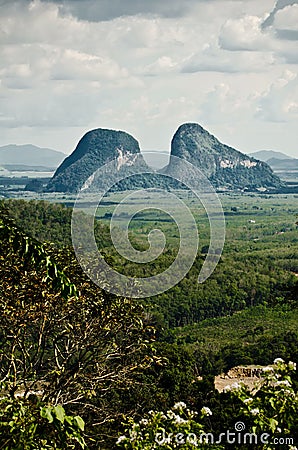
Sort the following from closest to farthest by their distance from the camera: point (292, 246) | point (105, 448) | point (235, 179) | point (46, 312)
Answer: point (46, 312) → point (105, 448) → point (292, 246) → point (235, 179)

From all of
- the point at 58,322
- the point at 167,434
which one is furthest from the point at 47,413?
the point at 58,322

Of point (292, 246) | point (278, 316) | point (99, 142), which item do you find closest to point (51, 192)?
point (99, 142)

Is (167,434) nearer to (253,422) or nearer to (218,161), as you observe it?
(253,422)

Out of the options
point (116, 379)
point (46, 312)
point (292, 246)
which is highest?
point (46, 312)

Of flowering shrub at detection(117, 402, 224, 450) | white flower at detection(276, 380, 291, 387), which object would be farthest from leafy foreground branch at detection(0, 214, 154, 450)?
white flower at detection(276, 380, 291, 387)

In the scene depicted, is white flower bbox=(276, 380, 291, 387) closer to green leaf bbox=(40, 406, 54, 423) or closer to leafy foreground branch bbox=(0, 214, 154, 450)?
leafy foreground branch bbox=(0, 214, 154, 450)

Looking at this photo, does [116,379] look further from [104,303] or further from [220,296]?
[220,296]

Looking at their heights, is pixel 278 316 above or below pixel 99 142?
below

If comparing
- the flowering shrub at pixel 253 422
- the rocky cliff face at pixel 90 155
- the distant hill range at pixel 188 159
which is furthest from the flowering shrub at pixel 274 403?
the rocky cliff face at pixel 90 155

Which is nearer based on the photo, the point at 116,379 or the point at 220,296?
the point at 116,379
